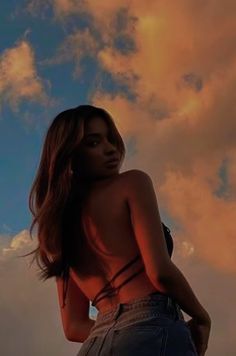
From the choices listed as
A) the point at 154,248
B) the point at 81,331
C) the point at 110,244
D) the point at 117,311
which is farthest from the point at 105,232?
the point at 81,331

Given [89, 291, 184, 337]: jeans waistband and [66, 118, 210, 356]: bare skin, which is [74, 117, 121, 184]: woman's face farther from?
[89, 291, 184, 337]: jeans waistband

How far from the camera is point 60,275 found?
17.2ft

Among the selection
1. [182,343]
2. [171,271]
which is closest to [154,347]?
[182,343]

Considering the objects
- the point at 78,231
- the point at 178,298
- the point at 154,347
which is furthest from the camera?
the point at 78,231

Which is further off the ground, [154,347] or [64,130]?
[64,130]

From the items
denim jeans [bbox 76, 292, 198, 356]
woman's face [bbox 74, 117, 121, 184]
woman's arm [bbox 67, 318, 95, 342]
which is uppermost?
woman's face [bbox 74, 117, 121, 184]

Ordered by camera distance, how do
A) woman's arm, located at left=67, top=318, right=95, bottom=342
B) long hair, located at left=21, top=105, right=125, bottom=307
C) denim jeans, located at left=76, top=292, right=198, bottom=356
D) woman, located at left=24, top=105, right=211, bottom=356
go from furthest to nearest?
woman's arm, located at left=67, top=318, right=95, bottom=342 < long hair, located at left=21, top=105, right=125, bottom=307 < woman, located at left=24, top=105, right=211, bottom=356 < denim jeans, located at left=76, top=292, right=198, bottom=356

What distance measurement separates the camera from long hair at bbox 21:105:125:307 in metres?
5.04

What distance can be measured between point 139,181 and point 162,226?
0.32m

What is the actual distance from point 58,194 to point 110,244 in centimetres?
54

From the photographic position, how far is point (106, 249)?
4.79m

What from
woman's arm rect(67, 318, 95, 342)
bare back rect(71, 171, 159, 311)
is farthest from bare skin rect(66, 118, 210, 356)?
woman's arm rect(67, 318, 95, 342)

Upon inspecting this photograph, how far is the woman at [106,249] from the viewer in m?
4.50

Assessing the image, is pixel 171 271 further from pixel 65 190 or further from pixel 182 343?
pixel 65 190
